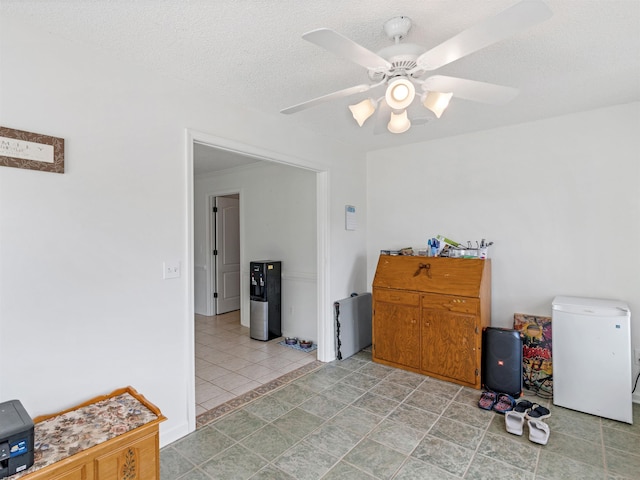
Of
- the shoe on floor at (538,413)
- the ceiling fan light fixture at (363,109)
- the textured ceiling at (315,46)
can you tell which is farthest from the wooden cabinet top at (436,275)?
the ceiling fan light fixture at (363,109)

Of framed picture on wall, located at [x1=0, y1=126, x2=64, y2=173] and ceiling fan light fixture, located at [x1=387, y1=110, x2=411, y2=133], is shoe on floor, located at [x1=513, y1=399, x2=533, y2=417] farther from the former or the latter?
framed picture on wall, located at [x1=0, y1=126, x2=64, y2=173]

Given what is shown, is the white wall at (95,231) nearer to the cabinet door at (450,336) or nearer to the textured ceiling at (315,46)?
the textured ceiling at (315,46)

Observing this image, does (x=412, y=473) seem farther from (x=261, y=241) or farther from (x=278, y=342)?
(x=261, y=241)

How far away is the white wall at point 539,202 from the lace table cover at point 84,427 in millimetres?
3118

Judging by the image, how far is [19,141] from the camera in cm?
163

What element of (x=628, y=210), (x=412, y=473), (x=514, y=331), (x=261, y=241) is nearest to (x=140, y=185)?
(x=412, y=473)

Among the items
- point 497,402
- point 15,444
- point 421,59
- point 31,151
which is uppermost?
point 421,59

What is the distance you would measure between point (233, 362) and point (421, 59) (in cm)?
337

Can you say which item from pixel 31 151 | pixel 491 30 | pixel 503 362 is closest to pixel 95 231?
pixel 31 151

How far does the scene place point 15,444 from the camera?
130 centimetres

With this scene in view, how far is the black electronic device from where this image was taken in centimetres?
128

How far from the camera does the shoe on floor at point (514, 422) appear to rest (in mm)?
2334

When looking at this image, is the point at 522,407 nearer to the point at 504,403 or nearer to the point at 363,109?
the point at 504,403

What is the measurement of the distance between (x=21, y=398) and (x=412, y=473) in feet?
6.94
